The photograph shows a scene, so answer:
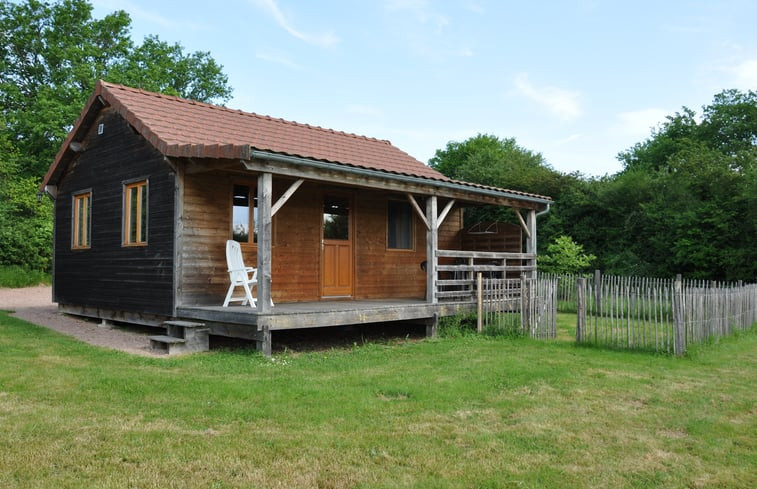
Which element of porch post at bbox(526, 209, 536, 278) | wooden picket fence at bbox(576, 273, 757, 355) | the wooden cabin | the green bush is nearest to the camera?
wooden picket fence at bbox(576, 273, 757, 355)

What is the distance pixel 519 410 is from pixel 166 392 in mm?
3226

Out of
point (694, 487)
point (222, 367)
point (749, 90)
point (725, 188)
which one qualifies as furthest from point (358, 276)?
point (749, 90)

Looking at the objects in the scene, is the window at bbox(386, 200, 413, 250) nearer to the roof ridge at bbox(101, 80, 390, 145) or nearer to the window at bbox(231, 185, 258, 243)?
the roof ridge at bbox(101, 80, 390, 145)

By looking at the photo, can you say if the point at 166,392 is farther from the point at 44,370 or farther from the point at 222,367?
the point at 44,370

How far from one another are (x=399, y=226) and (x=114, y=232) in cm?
544

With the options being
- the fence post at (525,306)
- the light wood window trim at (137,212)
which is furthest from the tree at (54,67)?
the fence post at (525,306)

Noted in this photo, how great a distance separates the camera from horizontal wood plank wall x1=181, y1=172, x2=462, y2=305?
9273 mm

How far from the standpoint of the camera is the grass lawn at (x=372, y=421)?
12.3 feet

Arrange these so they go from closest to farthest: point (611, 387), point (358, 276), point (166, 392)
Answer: point (166, 392) → point (611, 387) → point (358, 276)

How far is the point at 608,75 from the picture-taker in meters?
19.3

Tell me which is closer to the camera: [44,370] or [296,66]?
[44,370]

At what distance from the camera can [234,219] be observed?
32.2 feet

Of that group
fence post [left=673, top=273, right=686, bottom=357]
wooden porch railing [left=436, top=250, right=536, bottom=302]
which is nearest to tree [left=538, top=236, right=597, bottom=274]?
wooden porch railing [left=436, top=250, right=536, bottom=302]

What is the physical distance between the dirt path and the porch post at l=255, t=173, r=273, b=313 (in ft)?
5.56
